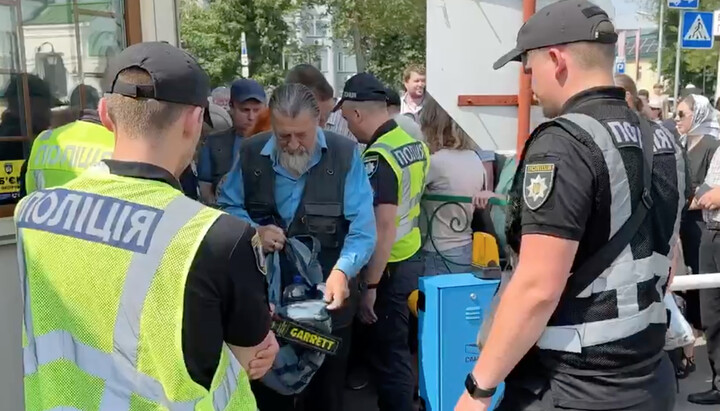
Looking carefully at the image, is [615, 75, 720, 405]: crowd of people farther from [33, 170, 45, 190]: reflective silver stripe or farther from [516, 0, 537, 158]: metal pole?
[33, 170, 45, 190]: reflective silver stripe

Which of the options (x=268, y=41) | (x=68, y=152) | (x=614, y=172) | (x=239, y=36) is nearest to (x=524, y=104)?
(x=614, y=172)

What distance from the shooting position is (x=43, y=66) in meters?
3.42

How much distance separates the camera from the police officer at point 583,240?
5.96ft

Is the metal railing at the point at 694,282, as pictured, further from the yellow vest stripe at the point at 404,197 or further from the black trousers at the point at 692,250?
the black trousers at the point at 692,250

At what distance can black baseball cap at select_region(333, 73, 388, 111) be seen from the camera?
148 inches

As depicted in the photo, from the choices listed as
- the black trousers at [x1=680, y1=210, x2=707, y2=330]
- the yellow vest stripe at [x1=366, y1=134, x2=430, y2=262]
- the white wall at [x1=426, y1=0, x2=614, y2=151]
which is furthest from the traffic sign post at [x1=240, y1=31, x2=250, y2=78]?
the yellow vest stripe at [x1=366, y1=134, x2=430, y2=262]

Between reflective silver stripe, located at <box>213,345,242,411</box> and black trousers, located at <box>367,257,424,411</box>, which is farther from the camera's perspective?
black trousers, located at <box>367,257,424,411</box>

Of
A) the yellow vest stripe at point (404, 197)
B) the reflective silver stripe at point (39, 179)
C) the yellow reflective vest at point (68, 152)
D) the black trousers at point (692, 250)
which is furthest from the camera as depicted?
the black trousers at point (692, 250)

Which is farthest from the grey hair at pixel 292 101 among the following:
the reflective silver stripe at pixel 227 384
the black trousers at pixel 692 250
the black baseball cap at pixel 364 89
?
the black trousers at pixel 692 250

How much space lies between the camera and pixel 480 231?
426 cm

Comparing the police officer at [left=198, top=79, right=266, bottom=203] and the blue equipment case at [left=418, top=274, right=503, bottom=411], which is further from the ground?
the police officer at [left=198, top=79, right=266, bottom=203]

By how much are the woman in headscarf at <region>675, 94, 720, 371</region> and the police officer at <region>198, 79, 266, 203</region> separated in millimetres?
3037

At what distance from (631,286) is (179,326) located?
3.87 feet

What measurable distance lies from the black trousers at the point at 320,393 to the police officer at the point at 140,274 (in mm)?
1752
